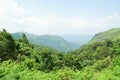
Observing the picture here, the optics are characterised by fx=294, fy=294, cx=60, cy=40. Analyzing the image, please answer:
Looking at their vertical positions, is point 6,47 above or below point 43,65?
above

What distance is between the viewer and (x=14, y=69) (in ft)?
41.4

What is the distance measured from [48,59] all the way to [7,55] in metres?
17.2

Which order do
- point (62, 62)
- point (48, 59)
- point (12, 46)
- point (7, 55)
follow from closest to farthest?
point (7, 55)
point (12, 46)
point (48, 59)
point (62, 62)

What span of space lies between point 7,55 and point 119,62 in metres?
37.3

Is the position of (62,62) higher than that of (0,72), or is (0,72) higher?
(0,72)

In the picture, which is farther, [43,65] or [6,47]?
[43,65]

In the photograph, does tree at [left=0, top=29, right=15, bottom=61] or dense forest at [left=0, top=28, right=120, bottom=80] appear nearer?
dense forest at [left=0, top=28, right=120, bottom=80]

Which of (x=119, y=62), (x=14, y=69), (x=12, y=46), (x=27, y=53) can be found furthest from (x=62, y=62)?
(x=14, y=69)

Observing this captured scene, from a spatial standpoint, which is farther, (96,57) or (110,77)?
(96,57)

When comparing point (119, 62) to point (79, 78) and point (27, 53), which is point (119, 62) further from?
point (27, 53)

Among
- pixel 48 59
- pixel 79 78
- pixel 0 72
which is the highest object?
pixel 0 72

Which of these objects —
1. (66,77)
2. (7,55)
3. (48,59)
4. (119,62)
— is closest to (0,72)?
(66,77)

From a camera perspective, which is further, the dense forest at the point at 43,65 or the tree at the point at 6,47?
the tree at the point at 6,47

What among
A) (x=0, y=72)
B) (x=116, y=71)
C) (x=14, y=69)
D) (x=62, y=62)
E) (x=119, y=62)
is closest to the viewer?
(x=0, y=72)
